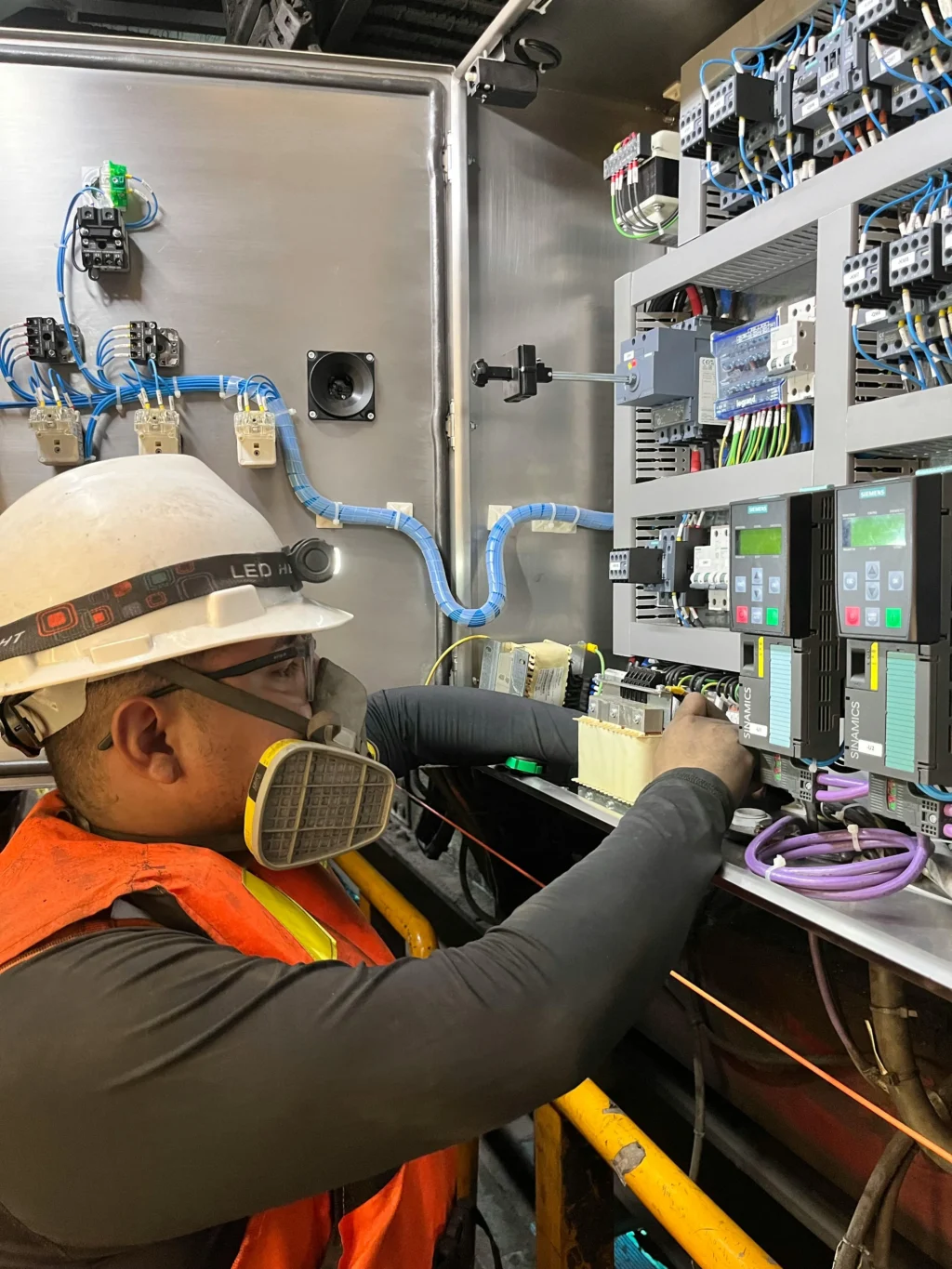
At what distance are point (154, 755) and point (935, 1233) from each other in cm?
119

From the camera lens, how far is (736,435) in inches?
61.9

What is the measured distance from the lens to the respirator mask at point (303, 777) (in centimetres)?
93

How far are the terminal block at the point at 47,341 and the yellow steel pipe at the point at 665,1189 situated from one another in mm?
1807

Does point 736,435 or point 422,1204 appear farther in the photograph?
point 736,435

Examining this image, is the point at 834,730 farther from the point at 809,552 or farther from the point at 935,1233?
the point at 935,1233

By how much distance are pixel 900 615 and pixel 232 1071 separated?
0.78m

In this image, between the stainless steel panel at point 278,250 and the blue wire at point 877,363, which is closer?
the blue wire at point 877,363

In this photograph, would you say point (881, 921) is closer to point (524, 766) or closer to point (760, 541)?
point (760, 541)

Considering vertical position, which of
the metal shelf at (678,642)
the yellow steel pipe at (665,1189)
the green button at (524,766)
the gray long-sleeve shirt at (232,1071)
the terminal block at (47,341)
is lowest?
the yellow steel pipe at (665,1189)

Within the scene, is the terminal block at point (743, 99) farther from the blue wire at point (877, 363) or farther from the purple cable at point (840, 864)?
the purple cable at point (840, 864)

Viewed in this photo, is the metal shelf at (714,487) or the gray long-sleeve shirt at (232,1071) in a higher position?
the metal shelf at (714,487)

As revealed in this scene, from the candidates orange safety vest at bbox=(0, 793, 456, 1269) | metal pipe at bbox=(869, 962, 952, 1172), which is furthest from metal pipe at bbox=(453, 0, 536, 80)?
metal pipe at bbox=(869, 962, 952, 1172)

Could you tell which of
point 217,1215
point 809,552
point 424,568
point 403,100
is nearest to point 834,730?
point 809,552

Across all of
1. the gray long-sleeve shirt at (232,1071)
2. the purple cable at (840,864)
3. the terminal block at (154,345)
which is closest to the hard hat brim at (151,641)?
the gray long-sleeve shirt at (232,1071)
